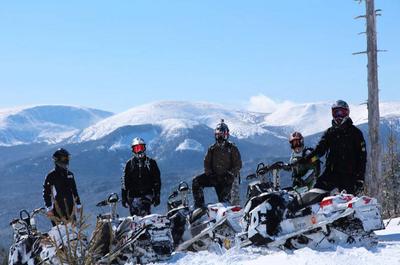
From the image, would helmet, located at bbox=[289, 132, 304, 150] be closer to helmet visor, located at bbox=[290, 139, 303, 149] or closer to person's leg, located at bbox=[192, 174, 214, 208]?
helmet visor, located at bbox=[290, 139, 303, 149]

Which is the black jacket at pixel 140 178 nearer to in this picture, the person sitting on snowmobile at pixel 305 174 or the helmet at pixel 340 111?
the person sitting on snowmobile at pixel 305 174

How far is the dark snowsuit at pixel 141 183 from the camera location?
1287cm

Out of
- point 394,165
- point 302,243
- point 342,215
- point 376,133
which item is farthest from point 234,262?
point 394,165

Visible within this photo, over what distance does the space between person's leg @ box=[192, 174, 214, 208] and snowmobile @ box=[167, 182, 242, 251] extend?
0.85ft

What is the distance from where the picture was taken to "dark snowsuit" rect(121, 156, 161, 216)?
42.2 ft

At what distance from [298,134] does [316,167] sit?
1184 millimetres

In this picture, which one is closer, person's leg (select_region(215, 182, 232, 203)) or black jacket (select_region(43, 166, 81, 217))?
black jacket (select_region(43, 166, 81, 217))

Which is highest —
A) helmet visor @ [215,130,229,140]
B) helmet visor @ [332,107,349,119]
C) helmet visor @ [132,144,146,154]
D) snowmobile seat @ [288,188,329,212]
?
helmet visor @ [332,107,349,119]

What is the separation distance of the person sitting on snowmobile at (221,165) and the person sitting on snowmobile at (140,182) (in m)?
1.05

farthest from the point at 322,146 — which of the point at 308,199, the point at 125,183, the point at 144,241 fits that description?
the point at 125,183

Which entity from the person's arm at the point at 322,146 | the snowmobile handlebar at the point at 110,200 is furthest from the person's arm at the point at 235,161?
the person's arm at the point at 322,146

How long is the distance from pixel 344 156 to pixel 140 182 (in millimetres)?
4938

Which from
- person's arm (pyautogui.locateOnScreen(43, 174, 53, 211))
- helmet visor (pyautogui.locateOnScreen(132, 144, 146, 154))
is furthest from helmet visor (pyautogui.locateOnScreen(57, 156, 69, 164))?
helmet visor (pyautogui.locateOnScreen(132, 144, 146, 154))

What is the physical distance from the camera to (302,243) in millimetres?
8750
